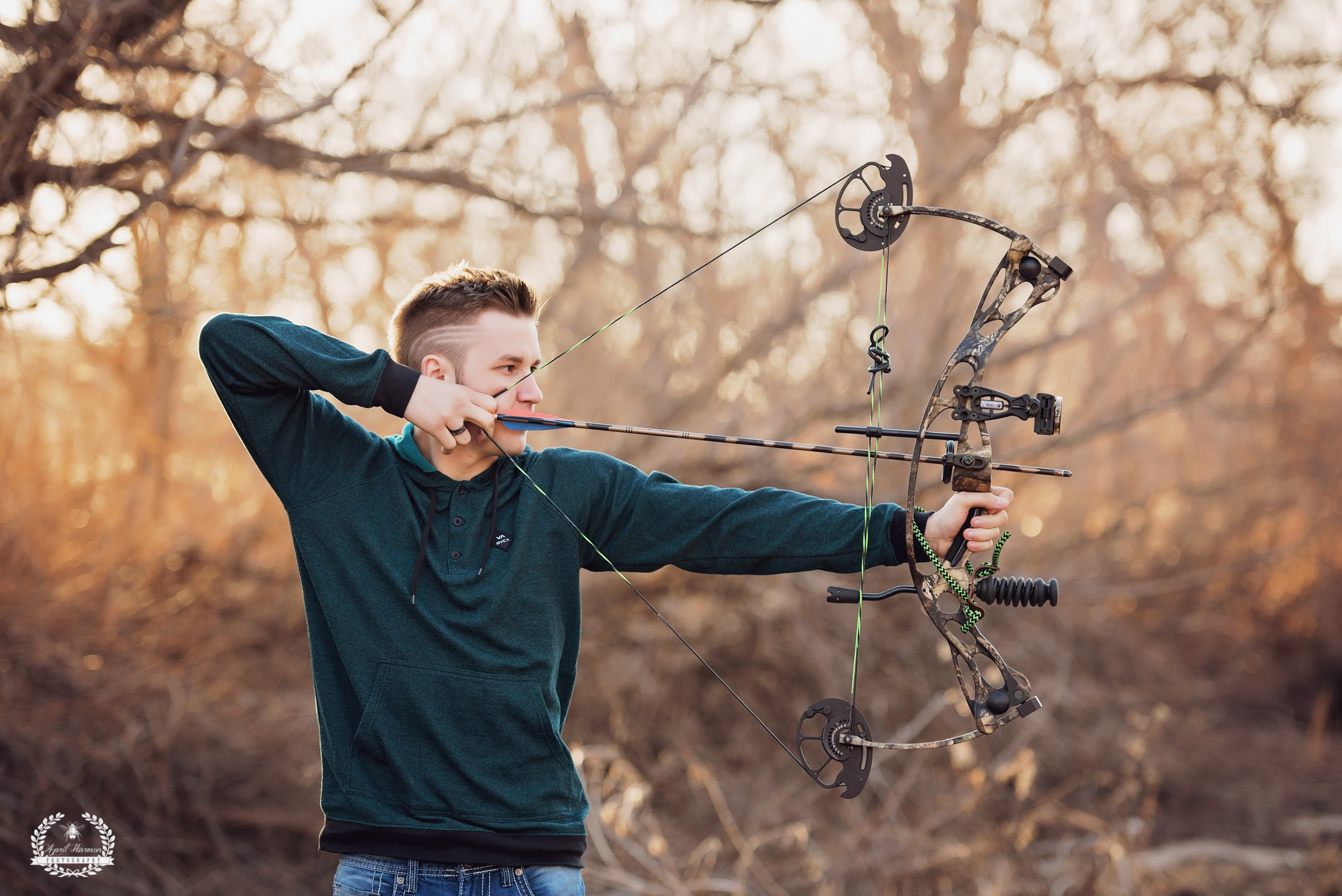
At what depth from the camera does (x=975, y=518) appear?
195cm

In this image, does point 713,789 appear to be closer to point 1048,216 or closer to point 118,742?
point 118,742

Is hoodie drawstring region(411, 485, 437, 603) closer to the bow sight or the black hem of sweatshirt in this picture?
the black hem of sweatshirt

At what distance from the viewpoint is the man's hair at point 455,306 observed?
2.12 meters

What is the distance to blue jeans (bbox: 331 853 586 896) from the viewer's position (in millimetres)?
1815

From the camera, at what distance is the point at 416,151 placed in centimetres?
453

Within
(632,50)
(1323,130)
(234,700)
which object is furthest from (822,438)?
(1323,130)

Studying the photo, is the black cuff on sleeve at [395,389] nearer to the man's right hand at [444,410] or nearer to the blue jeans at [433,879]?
the man's right hand at [444,410]

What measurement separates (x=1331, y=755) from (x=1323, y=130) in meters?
4.48

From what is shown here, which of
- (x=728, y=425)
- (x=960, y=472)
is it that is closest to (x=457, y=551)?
(x=960, y=472)

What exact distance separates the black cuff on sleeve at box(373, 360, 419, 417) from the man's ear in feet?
0.40

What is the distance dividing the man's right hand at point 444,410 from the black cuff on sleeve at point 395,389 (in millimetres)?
12

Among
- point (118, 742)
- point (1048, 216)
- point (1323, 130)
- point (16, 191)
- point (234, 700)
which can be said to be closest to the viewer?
point (16, 191)

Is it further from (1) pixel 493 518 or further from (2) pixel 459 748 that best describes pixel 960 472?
(2) pixel 459 748

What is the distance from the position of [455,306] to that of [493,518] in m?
0.44
